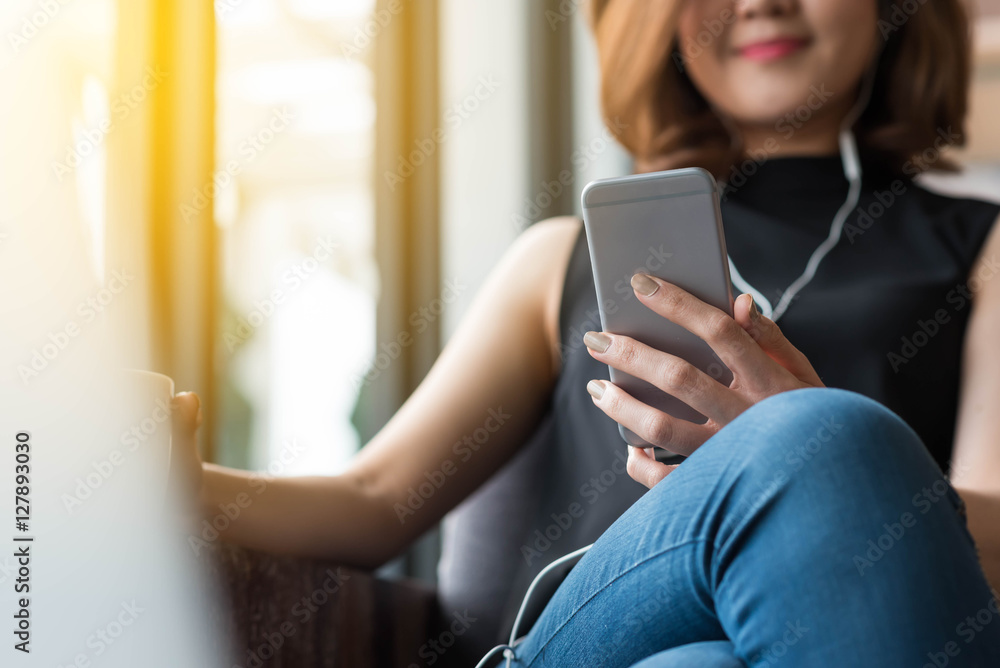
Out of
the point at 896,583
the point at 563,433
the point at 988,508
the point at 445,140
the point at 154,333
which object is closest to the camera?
the point at 896,583

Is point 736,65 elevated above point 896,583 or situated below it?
above

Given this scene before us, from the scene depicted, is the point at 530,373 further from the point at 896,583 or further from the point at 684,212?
the point at 896,583

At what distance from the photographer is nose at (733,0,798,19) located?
2.98 feet

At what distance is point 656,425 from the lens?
550 millimetres

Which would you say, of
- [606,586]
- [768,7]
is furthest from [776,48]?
[606,586]

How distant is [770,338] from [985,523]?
11.2 inches

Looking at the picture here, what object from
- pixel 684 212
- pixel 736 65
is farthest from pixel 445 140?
pixel 684 212

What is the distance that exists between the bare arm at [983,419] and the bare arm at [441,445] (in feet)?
1.35

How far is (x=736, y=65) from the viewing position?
95 cm

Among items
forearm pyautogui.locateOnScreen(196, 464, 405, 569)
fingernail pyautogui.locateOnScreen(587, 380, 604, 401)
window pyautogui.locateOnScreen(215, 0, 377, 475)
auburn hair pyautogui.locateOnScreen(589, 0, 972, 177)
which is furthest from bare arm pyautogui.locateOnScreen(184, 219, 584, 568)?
window pyautogui.locateOnScreen(215, 0, 377, 475)

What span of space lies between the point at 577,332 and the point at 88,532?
19.9 inches

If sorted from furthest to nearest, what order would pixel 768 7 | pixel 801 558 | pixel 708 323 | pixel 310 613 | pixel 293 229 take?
Result: 1. pixel 293 229
2. pixel 768 7
3. pixel 310 613
4. pixel 708 323
5. pixel 801 558

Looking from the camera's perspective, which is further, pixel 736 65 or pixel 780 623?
pixel 736 65

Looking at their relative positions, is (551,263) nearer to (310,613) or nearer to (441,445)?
(441,445)
